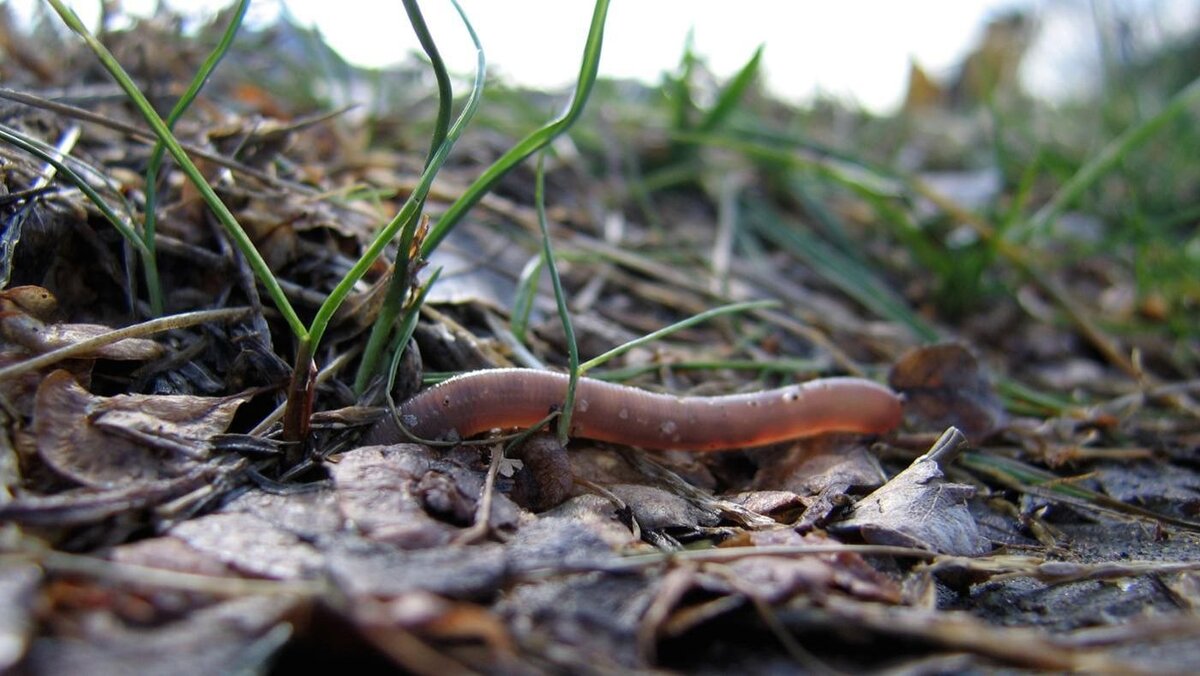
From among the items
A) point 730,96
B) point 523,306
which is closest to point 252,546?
point 523,306

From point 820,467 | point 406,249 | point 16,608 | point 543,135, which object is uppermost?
point 543,135

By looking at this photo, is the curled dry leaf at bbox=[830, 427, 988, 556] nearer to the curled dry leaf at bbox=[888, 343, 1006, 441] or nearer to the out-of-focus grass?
the curled dry leaf at bbox=[888, 343, 1006, 441]

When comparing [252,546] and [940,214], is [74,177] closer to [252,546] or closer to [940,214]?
[252,546]

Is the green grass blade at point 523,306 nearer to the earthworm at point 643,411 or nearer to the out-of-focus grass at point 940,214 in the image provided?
the earthworm at point 643,411

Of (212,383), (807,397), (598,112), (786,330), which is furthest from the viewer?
(598,112)

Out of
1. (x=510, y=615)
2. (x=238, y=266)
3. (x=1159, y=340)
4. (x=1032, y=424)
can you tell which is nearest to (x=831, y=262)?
(x=1032, y=424)

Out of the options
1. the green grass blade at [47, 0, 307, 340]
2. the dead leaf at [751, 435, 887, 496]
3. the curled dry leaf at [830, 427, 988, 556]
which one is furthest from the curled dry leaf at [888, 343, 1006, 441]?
the green grass blade at [47, 0, 307, 340]

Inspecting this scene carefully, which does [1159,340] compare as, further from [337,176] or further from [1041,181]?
[337,176]
